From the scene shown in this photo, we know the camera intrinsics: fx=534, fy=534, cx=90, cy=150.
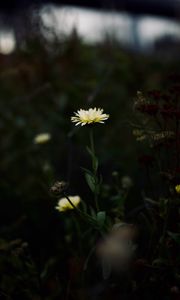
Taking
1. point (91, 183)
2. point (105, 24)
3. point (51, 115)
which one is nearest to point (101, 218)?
point (91, 183)

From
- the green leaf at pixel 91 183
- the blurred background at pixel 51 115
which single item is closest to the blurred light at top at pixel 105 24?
the blurred background at pixel 51 115

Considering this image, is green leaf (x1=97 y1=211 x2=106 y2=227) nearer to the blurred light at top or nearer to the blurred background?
the blurred background

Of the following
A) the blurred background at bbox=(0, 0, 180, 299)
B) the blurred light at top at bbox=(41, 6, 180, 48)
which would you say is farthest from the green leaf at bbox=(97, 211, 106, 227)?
the blurred light at top at bbox=(41, 6, 180, 48)

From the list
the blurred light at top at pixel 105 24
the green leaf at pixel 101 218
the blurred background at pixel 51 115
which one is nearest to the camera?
the green leaf at pixel 101 218

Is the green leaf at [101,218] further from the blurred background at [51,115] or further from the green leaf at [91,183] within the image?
the blurred background at [51,115]

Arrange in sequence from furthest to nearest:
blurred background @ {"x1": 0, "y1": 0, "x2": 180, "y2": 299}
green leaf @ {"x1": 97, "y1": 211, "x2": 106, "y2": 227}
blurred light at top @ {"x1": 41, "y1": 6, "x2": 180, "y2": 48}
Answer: blurred light at top @ {"x1": 41, "y1": 6, "x2": 180, "y2": 48}, blurred background @ {"x1": 0, "y1": 0, "x2": 180, "y2": 299}, green leaf @ {"x1": 97, "y1": 211, "x2": 106, "y2": 227}

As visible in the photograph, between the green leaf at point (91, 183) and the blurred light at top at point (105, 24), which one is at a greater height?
the green leaf at point (91, 183)

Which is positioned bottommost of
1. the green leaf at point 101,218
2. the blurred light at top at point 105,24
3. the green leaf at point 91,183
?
the blurred light at top at point 105,24

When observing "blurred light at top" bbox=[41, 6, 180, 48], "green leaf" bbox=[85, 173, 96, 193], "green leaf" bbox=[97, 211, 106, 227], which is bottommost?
"blurred light at top" bbox=[41, 6, 180, 48]

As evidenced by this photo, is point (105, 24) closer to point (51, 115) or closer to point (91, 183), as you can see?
point (51, 115)
